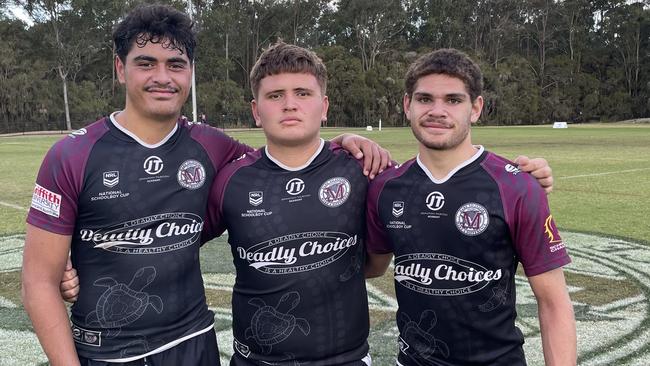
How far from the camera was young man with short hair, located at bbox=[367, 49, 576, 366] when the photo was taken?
7.68 ft

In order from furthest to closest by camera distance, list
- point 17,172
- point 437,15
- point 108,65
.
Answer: point 437,15
point 108,65
point 17,172

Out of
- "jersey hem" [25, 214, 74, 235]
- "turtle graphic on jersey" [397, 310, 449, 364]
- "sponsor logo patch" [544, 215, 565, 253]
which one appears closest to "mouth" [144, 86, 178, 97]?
"jersey hem" [25, 214, 74, 235]

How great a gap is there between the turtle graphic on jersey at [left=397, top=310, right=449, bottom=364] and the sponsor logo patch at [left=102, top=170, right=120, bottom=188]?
52.4 inches

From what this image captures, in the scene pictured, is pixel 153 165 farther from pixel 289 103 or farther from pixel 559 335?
pixel 559 335

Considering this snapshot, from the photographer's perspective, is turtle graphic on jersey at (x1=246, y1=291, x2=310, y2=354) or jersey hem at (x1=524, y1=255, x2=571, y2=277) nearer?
jersey hem at (x1=524, y1=255, x2=571, y2=277)

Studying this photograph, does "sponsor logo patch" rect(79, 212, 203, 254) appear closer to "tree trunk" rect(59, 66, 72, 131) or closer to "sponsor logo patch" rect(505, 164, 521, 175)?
"sponsor logo patch" rect(505, 164, 521, 175)

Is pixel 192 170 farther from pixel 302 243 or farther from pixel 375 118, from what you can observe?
pixel 375 118

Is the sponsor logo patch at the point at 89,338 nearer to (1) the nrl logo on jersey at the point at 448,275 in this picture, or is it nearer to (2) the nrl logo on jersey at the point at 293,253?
(2) the nrl logo on jersey at the point at 293,253

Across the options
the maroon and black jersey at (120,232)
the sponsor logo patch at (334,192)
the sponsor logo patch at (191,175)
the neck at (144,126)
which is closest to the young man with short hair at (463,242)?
the sponsor logo patch at (334,192)

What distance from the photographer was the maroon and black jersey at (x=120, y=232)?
231 cm

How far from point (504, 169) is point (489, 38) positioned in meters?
69.0

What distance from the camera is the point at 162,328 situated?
2.44 meters

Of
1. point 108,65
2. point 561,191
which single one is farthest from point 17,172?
point 108,65

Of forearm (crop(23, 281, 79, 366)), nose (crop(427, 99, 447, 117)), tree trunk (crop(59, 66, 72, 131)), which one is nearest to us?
forearm (crop(23, 281, 79, 366))
